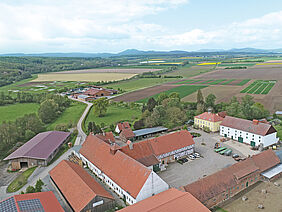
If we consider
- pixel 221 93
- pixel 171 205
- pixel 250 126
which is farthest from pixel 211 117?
pixel 221 93

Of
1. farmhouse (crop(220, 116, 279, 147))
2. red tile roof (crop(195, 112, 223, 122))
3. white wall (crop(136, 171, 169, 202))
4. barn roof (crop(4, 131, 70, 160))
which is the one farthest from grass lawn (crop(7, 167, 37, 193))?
farmhouse (crop(220, 116, 279, 147))

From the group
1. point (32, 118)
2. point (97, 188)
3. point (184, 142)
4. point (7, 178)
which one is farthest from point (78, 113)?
point (97, 188)

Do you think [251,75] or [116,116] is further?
[251,75]

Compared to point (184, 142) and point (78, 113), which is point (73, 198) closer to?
point (184, 142)

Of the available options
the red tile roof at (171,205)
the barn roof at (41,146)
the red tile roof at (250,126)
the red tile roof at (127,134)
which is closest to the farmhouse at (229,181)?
the red tile roof at (171,205)

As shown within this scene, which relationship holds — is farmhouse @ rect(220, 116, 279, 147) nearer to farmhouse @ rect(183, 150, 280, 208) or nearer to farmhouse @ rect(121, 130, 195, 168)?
farmhouse @ rect(183, 150, 280, 208)

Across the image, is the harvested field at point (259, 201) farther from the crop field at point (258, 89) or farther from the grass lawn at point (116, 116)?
the crop field at point (258, 89)

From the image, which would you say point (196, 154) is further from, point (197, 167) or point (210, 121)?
point (210, 121)
